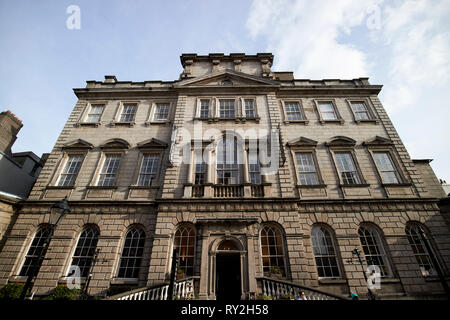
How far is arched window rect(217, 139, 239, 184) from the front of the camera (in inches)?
500

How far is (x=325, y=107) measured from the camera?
16094mm

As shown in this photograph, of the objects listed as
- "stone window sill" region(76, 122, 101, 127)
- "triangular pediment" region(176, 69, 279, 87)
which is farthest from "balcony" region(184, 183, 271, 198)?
"stone window sill" region(76, 122, 101, 127)

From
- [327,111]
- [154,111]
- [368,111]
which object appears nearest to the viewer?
[368,111]

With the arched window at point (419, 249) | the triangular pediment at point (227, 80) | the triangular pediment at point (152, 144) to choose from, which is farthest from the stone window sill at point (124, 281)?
the arched window at point (419, 249)

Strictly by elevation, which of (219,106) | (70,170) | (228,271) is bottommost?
(228,271)

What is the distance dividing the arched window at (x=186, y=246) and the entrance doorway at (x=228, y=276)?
142 centimetres

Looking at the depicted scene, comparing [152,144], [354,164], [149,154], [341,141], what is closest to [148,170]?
[149,154]

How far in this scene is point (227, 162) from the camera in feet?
43.4

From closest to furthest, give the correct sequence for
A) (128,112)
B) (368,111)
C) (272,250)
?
1. (272,250)
2. (368,111)
3. (128,112)

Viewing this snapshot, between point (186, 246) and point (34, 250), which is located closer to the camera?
point (186, 246)

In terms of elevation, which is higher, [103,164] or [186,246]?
[103,164]

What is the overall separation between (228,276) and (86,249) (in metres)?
8.02

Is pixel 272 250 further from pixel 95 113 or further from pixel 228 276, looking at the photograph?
pixel 95 113
